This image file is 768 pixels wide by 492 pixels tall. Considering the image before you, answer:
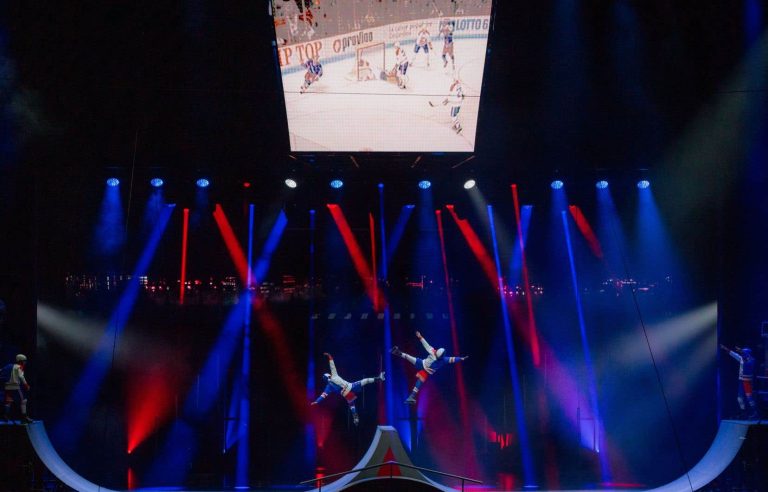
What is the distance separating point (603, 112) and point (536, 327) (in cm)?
385

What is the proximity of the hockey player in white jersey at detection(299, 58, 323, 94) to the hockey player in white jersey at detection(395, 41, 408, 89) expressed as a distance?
837 mm

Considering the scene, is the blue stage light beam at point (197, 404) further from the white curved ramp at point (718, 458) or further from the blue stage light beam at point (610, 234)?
the white curved ramp at point (718, 458)

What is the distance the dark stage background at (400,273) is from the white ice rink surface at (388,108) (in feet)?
0.99

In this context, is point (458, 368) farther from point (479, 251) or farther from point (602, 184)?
point (602, 184)

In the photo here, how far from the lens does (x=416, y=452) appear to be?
32.4 feet

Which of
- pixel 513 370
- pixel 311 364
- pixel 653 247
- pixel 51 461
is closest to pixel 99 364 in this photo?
pixel 51 461

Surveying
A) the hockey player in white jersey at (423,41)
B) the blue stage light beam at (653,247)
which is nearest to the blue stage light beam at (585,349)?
the blue stage light beam at (653,247)

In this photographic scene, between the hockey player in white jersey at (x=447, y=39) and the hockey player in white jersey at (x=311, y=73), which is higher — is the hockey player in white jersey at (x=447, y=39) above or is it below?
above

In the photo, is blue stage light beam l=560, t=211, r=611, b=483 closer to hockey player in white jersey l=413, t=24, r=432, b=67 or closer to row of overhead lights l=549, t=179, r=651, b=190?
row of overhead lights l=549, t=179, r=651, b=190

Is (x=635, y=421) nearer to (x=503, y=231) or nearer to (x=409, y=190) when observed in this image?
(x=503, y=231)

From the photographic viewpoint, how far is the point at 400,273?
10.2 meters

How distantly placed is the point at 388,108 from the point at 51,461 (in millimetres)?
5432

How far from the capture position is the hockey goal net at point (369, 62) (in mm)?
6629

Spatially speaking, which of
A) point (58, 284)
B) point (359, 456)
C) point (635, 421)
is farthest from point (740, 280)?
point (58, 284)
